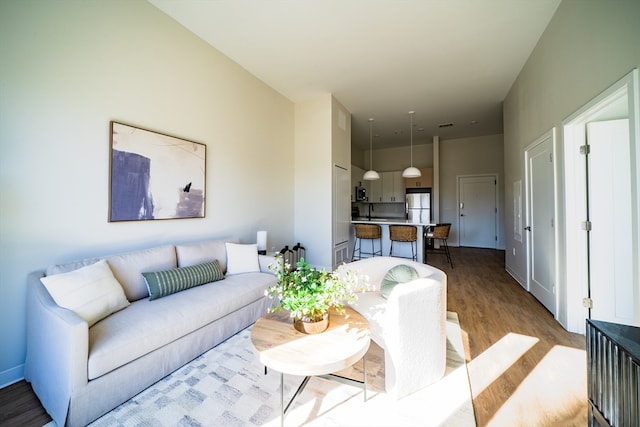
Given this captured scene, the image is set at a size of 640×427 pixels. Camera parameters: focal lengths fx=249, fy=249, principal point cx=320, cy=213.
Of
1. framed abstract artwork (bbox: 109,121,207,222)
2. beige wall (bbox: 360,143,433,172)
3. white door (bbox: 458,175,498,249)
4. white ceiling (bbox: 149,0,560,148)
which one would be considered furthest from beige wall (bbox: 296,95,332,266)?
white door (bbox: 458,175,498,249)

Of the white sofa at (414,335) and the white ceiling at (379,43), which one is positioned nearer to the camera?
the white sofa at (414,335)

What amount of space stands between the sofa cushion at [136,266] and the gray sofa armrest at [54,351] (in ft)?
1.45

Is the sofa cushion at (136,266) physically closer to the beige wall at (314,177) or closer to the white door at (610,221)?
the beige wall at (314,177)

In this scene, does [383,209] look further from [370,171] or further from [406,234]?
[406,234]

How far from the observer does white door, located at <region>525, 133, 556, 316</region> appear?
2801mm

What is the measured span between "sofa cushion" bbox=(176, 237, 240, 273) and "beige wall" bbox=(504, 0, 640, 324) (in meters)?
3.64

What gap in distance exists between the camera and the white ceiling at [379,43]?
2594 mm

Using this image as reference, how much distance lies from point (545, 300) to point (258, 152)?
4.30m

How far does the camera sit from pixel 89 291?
5.42ft

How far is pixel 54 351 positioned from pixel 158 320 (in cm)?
50

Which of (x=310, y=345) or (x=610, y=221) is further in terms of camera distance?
(x=610, y=221)

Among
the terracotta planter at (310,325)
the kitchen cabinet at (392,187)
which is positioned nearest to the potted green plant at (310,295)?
the terracotta planter at (310,325)

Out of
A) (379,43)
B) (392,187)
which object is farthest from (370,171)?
(379,43)

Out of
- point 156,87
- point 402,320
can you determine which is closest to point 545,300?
point 402,320
